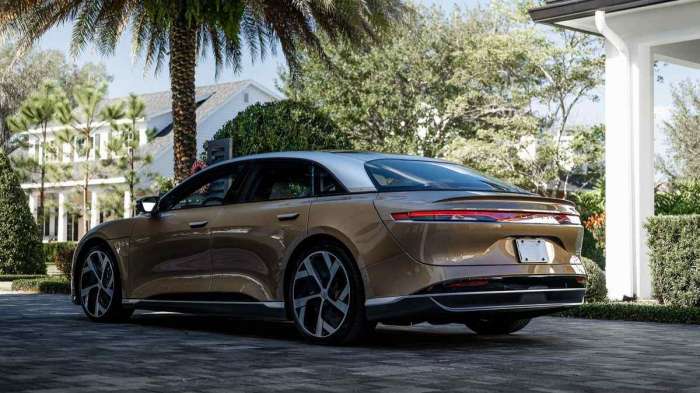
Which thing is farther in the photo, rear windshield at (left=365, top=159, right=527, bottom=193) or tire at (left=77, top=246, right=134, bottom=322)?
tire at (left=77, top=246, right=134, bottom=322)

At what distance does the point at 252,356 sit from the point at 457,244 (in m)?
1.57

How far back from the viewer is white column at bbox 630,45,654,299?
13148mm

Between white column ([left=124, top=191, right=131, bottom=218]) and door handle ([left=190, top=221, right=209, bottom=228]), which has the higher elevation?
white column ([left=124, top=191, right=131, bottom=218])

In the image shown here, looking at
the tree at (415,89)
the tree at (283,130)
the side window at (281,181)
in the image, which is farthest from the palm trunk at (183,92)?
the tree at (415,89)

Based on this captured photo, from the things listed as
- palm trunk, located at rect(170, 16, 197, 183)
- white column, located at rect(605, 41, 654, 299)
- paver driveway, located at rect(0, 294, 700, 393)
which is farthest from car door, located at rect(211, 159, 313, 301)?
palm trunk, located at rect(170, 16, 197, 183)

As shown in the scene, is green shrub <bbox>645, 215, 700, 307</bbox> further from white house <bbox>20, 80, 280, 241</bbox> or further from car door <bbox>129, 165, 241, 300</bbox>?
white house <bbox>20, 80, 280, 241</bbox>

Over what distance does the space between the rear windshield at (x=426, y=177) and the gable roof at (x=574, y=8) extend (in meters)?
5.65

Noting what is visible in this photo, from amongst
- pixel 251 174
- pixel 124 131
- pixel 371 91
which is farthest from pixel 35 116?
pixel 251 174

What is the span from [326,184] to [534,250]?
162cm

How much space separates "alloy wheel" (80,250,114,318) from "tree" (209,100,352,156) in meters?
7.61

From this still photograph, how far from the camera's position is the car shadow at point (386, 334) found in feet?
24.9

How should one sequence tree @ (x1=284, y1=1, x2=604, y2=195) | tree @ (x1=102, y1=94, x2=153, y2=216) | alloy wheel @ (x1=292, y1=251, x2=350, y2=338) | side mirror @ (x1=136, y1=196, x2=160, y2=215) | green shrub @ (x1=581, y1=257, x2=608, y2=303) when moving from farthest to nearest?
tree @ (x1=284, y1=1, x2=604, y2=195)
tree @ (x1=102, y1=94, x2=153, y2=216)
green shrub @ (x1=581, y1=257, x2=608, y2=303)
side mirror @ (x1=136, y1=196, x2=160, y2=215)
alloy wheel @ (x1=292, y1=251, x2=350, y2=338)

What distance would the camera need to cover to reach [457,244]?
6.76m

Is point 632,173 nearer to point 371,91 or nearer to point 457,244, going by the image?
point 457,244
